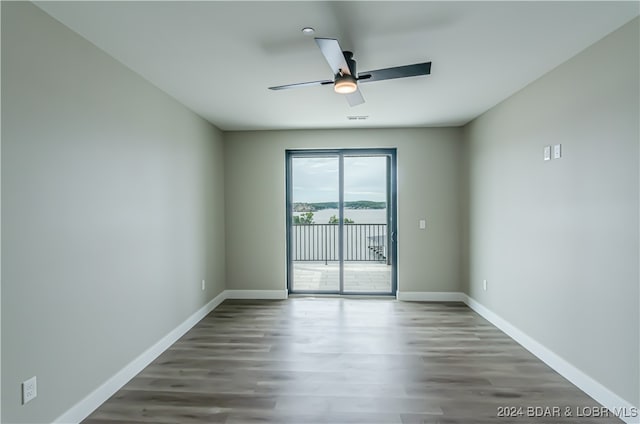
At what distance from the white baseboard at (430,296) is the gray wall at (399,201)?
7cm

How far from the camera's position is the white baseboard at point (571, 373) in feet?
7.41

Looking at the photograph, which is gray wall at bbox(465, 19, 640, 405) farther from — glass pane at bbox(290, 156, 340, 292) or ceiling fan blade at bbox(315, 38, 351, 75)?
glass pane at bbox(290, 156, 340, 292)

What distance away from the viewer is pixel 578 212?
8.81 feet

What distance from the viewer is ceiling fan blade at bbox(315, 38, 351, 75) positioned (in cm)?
199

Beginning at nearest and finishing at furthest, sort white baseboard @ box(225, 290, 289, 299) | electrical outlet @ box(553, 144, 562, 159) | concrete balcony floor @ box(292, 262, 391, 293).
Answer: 1. electrical outlet @ box(553, 144, 562, 159)
2. white baseboard @ box(225, 290, 289, 299)
3. concrete balcony floor @ box(292, 262, 391, 293)

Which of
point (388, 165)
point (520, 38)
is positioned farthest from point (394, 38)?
point (388, 165)

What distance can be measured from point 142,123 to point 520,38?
306 centimetres

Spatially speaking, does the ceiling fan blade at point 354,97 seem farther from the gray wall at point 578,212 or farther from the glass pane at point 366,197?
the glass pane at point 366,197

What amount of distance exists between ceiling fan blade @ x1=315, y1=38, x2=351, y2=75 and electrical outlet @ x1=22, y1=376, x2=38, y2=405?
97.5 inches

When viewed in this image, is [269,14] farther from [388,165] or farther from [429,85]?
[388,165]

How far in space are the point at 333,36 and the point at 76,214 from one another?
2072mm

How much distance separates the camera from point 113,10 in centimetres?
200

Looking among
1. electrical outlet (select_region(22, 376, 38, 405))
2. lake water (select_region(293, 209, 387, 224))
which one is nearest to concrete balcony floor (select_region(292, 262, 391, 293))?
lake water (select_region(293, 209, 387, 224))

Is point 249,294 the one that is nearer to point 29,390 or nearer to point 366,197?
point 366,197
